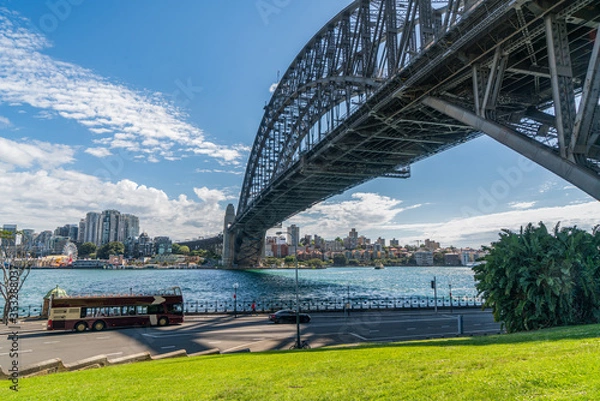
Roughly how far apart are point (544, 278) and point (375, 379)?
1386 cm

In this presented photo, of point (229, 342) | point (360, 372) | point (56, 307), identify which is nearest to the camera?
point (360, 372)

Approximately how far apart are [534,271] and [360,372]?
45.7ft

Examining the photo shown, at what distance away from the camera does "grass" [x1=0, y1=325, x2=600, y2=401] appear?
6.33 meters

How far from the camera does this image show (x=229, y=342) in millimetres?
22875

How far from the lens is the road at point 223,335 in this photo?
66.9ft

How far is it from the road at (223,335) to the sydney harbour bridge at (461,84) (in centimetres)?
1413

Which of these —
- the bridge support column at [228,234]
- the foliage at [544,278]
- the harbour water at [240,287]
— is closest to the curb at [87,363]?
the foliage at [544,278]

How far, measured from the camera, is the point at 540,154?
1535 centimetres

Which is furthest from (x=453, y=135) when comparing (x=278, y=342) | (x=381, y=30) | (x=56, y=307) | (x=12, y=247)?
(x=12, y=247)

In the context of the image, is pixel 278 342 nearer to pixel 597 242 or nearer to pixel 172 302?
pixel 172 302

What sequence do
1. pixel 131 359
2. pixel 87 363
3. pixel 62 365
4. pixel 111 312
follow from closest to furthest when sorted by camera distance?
pixel 62 365 < pixel 87 363 < pixel 131 359 < pixel 111 312

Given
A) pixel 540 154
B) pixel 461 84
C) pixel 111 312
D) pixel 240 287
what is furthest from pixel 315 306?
pixel 240 287

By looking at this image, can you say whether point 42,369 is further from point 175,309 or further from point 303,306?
point 303,306

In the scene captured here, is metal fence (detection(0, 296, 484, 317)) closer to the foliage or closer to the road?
the road
